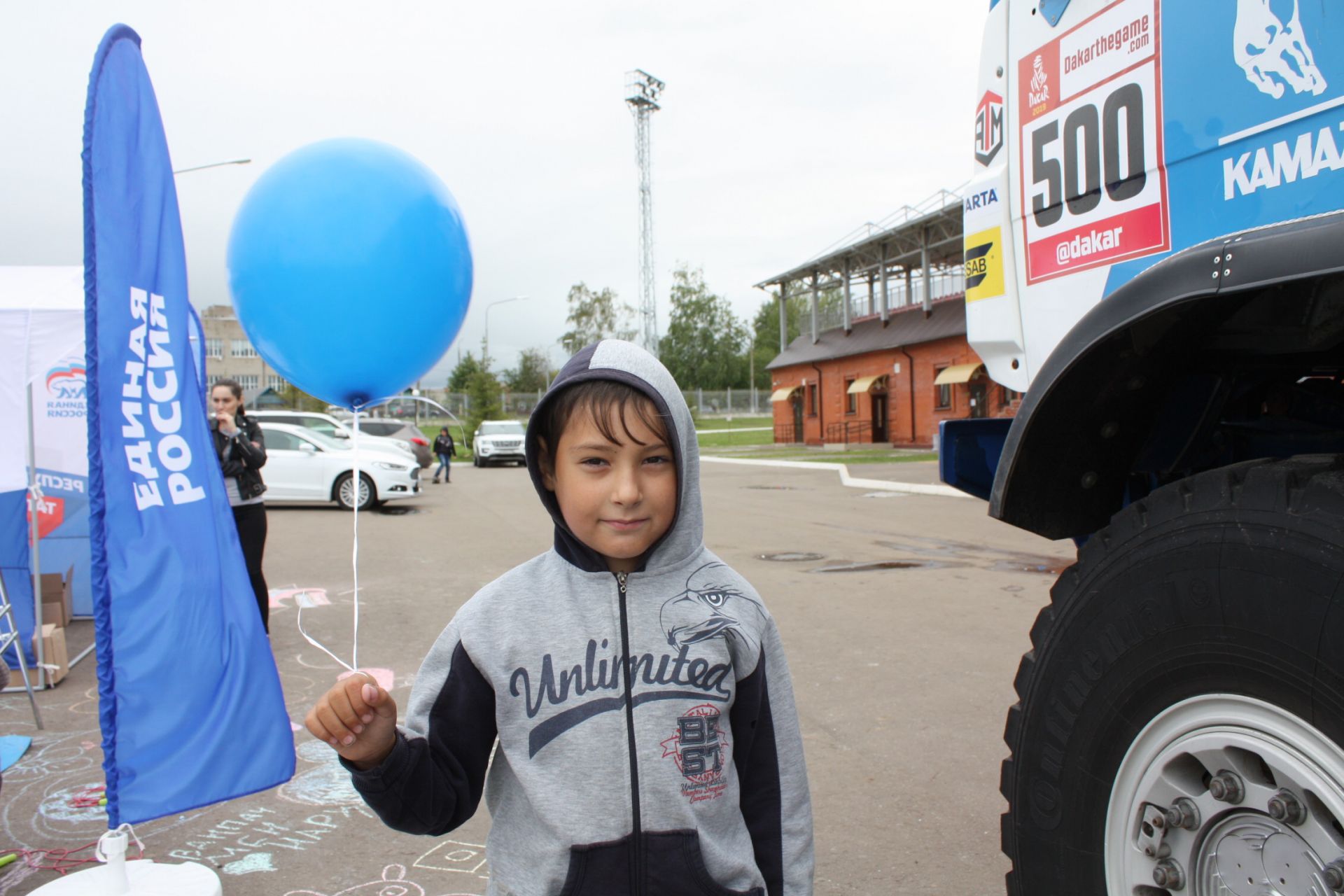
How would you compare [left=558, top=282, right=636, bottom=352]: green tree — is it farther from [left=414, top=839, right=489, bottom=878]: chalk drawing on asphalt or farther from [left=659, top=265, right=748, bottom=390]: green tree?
[left=414, top=839, right=489, bottom=878]: chalk drawing on asphalt

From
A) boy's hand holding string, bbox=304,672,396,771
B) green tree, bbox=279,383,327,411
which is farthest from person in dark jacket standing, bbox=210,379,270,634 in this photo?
green tree, bbox=279,383,327,411

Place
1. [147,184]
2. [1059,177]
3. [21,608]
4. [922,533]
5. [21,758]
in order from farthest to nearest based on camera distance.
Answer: [922,533] < [21,608] < [21,758] < [147,184] < [1059,177]

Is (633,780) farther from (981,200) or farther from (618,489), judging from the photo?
(981,200)

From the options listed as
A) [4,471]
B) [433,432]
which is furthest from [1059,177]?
[433,432]

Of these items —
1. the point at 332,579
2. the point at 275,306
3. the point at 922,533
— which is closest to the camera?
the point at 275,306

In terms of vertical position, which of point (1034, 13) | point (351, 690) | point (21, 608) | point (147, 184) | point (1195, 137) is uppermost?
point (1034, 13)

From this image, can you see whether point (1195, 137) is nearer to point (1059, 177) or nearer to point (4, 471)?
point (1059, 177)

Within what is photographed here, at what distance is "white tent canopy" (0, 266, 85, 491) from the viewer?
4.98 meters

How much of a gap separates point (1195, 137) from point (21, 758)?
5045mm

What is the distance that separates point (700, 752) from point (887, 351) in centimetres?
3175

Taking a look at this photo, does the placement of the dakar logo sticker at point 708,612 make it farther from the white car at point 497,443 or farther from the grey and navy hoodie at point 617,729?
the white car at point 497,443

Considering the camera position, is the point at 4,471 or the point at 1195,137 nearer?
the point at 1195,137

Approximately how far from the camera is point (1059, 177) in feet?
7.63

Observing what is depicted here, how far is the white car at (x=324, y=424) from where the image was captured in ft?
58.6
